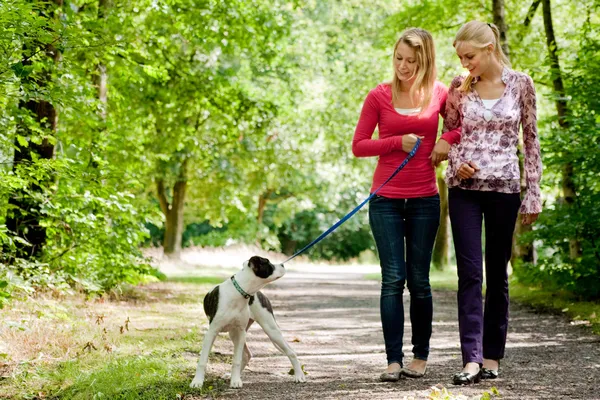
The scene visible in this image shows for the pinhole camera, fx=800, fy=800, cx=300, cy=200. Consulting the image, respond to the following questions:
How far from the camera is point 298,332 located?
9.16 meters

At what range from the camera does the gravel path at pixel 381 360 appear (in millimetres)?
5012

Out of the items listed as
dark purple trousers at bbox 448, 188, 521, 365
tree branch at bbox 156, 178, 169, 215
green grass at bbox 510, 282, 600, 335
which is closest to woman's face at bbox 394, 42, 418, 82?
dark purple trousers at bbox 448, 188, 521, 365

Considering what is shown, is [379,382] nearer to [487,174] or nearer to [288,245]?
[487,174]

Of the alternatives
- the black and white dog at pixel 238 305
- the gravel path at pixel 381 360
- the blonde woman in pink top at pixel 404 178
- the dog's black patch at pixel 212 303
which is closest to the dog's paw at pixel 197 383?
the black and white dog at pixel 238 305

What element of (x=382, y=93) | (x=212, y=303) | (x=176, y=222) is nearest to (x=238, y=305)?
Answer: (x=212, y=303)

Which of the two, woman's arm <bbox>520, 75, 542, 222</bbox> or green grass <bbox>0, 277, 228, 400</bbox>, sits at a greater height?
woman's arm <bbox>520, 75, 542, 222</bbox>

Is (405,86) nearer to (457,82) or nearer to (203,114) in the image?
(457,82)

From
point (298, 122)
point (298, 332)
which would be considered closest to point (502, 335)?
point (298, 332)

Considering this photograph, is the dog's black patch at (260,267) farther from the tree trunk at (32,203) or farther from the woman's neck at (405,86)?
the tree trunk at (32,203)

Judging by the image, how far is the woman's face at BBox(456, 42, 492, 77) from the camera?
5.12 m

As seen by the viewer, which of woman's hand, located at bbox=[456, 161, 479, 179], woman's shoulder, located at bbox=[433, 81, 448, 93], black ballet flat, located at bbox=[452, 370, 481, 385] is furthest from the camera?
woman's shoulder, located at bbox=[433, 81, 448, 93]

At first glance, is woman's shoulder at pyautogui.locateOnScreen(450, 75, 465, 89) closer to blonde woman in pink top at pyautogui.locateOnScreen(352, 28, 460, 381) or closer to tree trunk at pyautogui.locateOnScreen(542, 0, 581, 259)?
blonde woman in pink top at pyautogui.locateOnScreen(352, 28, 460, 381)

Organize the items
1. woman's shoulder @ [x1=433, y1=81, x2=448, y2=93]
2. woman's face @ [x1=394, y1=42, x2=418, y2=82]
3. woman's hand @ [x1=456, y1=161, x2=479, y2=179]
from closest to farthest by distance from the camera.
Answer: woman's hand @ [x1=456, y1=161, x2=479, y2=179]
woman's face @ [x1=394, y1=42, x2=418, y2=82]
woman's shoulder @ [x1=433, y1=81, x2=448, y2=93]

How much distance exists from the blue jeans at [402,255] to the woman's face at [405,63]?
0.83 meters
